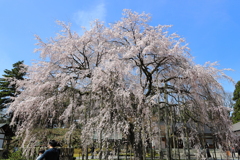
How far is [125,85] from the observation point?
26.6ft

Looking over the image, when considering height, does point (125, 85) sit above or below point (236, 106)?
below

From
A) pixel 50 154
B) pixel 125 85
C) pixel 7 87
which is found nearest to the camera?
pixel 50 154

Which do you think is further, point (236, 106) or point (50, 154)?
point (236, 106)

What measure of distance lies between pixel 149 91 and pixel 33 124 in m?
6.27

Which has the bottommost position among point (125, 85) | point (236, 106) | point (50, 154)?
point (50, 154)

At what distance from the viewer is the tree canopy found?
752 centimetres

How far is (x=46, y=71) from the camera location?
922 cm

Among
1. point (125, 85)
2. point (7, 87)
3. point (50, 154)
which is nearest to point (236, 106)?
point (125, 85)

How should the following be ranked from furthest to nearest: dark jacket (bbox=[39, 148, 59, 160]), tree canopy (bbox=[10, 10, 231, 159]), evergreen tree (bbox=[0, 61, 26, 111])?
evergreen tree (bbox=[0, 61, 26, 111]), tree canopy (bbox=[10, 10, 231, 159]), dark jacket (bbox=[39, 148, 59, 160])

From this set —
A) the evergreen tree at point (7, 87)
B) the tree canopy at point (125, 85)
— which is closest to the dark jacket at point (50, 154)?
the tree canopy at point (125, 85)

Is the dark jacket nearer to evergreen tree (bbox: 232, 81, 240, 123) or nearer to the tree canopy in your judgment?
the tree canopy

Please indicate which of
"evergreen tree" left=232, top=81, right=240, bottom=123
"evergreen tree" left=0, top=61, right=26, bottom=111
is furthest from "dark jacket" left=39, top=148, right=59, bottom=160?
"evergreen tree" left=232, top=81, right=240, bottom=123

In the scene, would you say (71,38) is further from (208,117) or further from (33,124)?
(208,117)

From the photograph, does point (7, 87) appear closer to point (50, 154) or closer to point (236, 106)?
point (50, 154)
